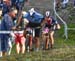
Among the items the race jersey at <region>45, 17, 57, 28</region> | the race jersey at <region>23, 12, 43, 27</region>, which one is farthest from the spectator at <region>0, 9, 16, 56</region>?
the race jersey at <region>45, 17, 57, 28</region>

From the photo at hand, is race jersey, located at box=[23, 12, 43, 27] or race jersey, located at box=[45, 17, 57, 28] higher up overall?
race jersey, located at box=[23, 12, 43, 27]

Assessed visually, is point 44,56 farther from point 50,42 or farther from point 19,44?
point 50,42

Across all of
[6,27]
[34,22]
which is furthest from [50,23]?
[6,27]

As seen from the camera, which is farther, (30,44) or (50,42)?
(50,42)

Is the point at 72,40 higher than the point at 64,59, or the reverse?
the point at 64,59

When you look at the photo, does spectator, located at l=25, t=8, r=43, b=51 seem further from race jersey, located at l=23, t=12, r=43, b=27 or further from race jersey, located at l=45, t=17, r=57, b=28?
race jersey, located at l=45, t=17, r=57, b=28

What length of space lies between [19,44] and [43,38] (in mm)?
2999

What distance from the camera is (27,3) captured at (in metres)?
20.3

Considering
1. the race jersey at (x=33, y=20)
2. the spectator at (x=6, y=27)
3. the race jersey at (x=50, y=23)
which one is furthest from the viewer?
the race jersey at (x=50, y=23)

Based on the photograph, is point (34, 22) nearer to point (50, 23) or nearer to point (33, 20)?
point (33, 20)

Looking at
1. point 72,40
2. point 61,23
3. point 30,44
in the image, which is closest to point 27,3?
point 61,23

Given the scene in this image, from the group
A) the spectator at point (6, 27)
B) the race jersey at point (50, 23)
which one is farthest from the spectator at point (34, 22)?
the spectator at point (6, 27)

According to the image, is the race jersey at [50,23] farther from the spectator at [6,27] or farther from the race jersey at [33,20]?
the spectator at [6,27]

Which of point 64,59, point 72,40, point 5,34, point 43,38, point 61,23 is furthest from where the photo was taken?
point 61,23
